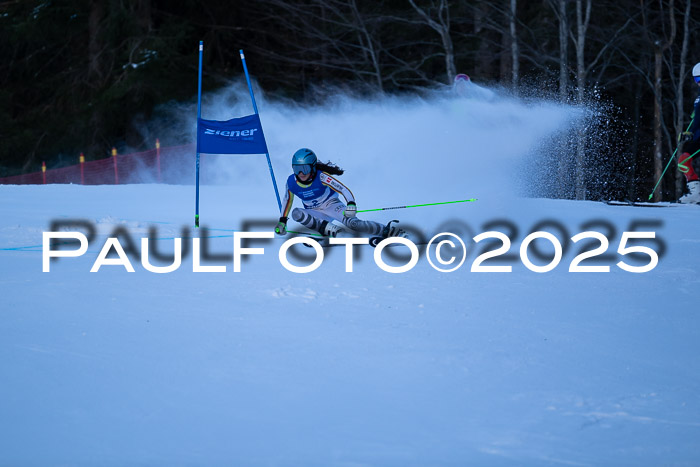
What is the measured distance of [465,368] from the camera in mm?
4754

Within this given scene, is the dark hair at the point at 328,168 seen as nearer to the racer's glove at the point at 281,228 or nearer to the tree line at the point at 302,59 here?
the racer's glove at the point at 281,228

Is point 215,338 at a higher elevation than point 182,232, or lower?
lower

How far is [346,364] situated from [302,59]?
22.3 m

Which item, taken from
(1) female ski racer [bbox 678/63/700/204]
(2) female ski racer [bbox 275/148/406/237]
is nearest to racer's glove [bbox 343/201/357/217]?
(2) female ski racer [bbox 275/148/406/237]

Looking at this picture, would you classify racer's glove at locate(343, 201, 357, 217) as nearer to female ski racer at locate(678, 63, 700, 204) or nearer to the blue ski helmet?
the blue ski helmet

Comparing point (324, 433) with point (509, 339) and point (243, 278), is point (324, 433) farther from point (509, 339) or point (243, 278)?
point (243, 278)

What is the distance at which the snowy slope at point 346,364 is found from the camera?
3.80 m

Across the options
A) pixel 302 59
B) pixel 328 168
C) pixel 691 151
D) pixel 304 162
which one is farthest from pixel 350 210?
pixel 302 59

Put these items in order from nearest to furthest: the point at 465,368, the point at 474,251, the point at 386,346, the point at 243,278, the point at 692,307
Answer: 1. the point at 465,368
2. the point at 386,346
3. the point at 692,307
4. the point at 243,278
5. the point at 474,251

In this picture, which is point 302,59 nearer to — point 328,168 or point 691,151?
point 691,151

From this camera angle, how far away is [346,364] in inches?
187

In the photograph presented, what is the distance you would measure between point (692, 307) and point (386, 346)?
276 centimetres

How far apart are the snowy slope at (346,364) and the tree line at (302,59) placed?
16.1 meters

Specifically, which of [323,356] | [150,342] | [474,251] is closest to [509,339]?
[323,356]
